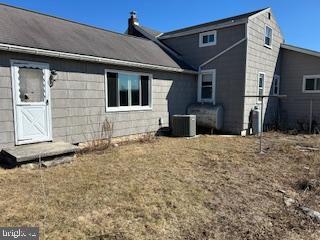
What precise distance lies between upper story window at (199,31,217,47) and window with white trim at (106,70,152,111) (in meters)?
3.86

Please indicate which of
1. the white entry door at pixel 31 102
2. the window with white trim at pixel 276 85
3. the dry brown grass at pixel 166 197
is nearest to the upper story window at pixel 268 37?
the window with white trim at pixel 276 85

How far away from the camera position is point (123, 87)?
9125mm

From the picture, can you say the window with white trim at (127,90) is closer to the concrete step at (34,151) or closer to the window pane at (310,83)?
the concrete step at (34,151)

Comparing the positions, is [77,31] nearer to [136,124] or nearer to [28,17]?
[28,17]

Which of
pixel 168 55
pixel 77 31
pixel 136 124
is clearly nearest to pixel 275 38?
pixel 168 55

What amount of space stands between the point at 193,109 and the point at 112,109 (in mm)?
4362

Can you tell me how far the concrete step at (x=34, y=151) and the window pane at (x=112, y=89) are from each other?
8.27ft

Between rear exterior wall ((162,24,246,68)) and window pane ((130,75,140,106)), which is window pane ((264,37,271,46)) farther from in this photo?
window pane ((130,75,140,106))

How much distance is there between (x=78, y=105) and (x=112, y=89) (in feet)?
4.76

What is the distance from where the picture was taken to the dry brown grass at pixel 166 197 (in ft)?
10.8

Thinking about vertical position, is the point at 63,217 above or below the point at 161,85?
below

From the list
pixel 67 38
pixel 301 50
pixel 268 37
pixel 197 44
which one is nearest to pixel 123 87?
pixel 67 38

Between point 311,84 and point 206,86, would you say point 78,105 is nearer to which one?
point 206,86

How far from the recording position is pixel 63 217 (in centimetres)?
352
